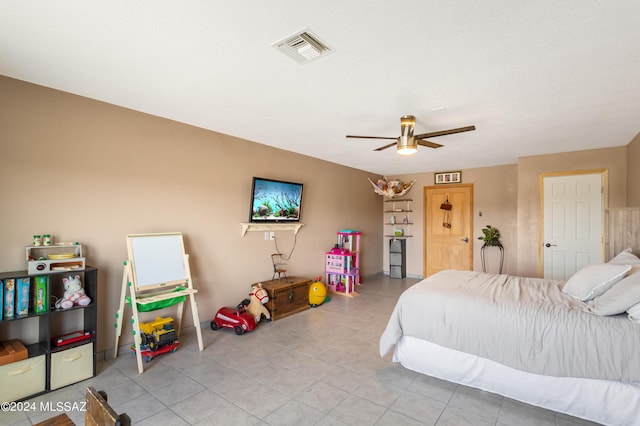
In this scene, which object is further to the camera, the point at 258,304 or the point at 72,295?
the point at 258,304

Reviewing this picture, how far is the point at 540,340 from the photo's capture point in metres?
2.25

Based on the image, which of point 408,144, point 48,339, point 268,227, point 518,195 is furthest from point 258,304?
point 518,195

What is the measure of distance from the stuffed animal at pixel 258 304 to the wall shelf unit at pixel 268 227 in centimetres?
85

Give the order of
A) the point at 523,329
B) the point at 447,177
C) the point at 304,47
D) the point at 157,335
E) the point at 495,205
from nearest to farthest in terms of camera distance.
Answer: the point at 304,47, the point at 523,329, the point at 157,335, the point at 495,205, the point at 447,177

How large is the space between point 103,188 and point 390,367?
10.9 ft

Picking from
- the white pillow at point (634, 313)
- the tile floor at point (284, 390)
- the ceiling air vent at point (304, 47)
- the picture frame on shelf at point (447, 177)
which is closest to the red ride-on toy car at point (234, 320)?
the tile floor at point (284, 390)

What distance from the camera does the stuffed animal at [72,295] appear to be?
263 cm

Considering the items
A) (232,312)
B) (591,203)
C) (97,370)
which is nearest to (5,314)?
(97,370)

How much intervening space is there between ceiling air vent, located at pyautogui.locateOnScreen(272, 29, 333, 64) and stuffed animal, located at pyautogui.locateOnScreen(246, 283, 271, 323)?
9.72 feet

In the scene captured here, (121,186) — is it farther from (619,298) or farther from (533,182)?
(533,182)

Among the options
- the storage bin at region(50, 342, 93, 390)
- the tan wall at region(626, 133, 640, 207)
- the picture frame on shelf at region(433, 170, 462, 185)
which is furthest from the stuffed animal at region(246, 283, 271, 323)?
the tan wall at region(626, 133, 640, 207)

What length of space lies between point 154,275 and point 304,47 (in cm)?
266

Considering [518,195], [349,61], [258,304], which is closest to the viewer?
[349,61]

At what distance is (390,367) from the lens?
2.96m
